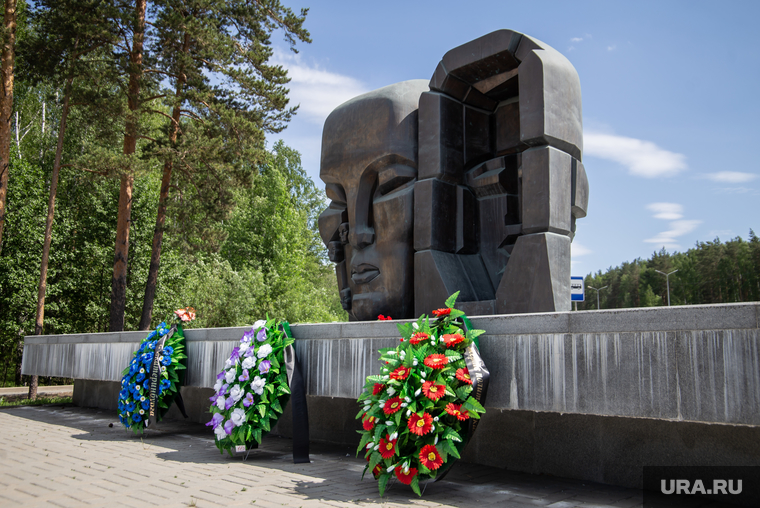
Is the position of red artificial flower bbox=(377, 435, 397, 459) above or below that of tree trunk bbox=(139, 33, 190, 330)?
below

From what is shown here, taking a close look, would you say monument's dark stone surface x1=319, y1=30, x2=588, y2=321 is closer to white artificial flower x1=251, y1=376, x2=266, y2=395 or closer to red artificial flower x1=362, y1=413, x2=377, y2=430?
white artificial flower x1=251, y1=376, x2=266, y2=395

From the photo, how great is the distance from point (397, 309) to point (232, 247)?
18828 mm

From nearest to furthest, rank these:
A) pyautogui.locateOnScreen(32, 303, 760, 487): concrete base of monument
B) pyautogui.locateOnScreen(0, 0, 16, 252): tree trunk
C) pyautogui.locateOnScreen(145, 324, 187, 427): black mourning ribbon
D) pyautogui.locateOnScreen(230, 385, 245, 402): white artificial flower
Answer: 1. pyautogui.locateOnScreen(32, 303, 760, 487): concrete base of monument
2. pyautogui.locateOnScreen(230, 385, 245, 402): white artificial flower
3. pyautogui.locateOnScreen(145, 324, 187, 427): black mourning ribbon
4. pyautogui.locateOnScreen(0, 0, 16, 252): tree trunk

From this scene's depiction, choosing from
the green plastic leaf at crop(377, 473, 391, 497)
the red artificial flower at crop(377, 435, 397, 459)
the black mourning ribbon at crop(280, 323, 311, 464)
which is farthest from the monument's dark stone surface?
the green plastic leaf at crop(377, 473, 391, 497)

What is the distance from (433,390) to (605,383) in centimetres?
101

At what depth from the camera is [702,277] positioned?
45.3 m

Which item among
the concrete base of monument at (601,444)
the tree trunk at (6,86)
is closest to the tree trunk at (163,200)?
the tree trunk at (6,86)

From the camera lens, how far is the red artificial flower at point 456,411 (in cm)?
364

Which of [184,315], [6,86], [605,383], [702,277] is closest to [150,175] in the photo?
[6,86]

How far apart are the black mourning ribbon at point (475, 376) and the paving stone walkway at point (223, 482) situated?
1.50 ft

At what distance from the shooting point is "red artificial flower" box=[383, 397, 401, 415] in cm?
378

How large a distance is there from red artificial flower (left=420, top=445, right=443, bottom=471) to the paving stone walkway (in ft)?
0.75

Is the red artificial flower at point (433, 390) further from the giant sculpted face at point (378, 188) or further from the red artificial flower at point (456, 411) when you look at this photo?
the giant sculpted face at point (378, 188)

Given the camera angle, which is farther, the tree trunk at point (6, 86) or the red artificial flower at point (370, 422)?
the tree trunk at point (6, 86)
